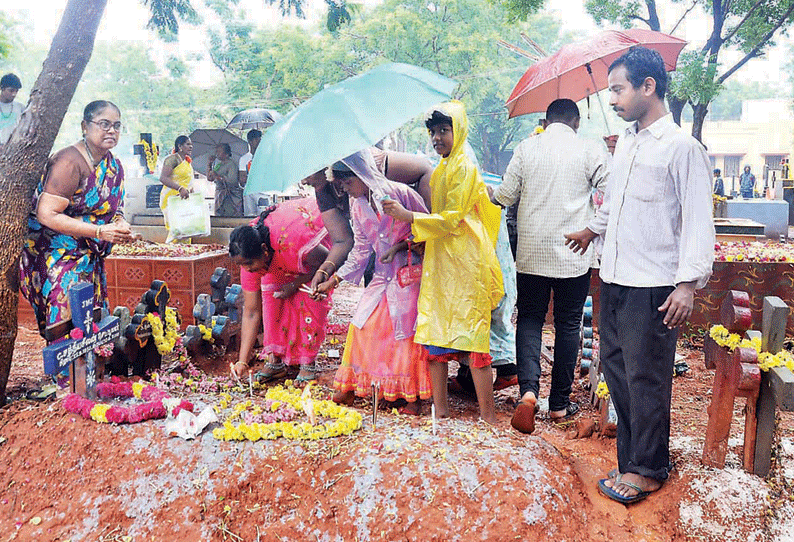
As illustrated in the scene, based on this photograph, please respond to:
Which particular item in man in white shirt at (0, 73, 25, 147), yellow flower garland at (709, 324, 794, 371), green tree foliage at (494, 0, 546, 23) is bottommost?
yellow flower garland at (709, 324, 794, 371)

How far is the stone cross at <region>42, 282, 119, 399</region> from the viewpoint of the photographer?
3.37m

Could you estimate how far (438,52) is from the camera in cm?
2414

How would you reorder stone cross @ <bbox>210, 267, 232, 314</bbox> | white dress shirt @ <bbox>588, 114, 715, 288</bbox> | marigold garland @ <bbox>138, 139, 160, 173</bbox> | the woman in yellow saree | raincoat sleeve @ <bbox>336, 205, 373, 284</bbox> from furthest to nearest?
marigold garland @ <bbox>138, 139, 160, 173</bbox>, the woman in yellow saree, stone cross @ <bbox>210, 267, 232, 314</bbox>, raincoat sleeve @ <bbox>336, 205, 373, 284</bbox>, white dress shirt @ <bbox>588, 114, 715, 288</bbox>

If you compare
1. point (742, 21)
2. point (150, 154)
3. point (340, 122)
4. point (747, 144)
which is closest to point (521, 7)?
point (742, 21)

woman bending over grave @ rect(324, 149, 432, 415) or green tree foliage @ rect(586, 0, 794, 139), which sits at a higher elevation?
green tree foliage @ rect(586, 0, 794, 139)

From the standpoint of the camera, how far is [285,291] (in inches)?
180

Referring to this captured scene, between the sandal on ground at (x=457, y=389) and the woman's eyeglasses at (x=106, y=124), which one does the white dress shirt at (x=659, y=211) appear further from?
the woman's eyeglasses at (x=106, y=124)

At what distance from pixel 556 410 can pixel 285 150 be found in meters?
2.34

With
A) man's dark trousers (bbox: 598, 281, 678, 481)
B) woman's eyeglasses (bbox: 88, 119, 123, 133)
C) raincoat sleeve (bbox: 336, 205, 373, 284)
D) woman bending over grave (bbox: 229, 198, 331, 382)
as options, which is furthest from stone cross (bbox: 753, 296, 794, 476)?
woman's eyeglasses (bbox: 88, 119, 123, 133)

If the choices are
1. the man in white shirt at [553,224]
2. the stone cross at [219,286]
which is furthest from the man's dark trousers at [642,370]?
the stone cross at [219,286]

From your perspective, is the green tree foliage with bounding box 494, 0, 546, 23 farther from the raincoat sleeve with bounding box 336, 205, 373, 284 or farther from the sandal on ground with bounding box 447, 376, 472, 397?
the raincoat sleeve with bounding box 336, 205, 373, 284

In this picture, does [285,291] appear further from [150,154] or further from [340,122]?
[150,154]

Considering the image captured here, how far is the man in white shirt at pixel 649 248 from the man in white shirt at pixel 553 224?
0.86m

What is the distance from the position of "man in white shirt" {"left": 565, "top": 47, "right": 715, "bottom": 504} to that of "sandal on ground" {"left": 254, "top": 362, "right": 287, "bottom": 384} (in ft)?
8.19
